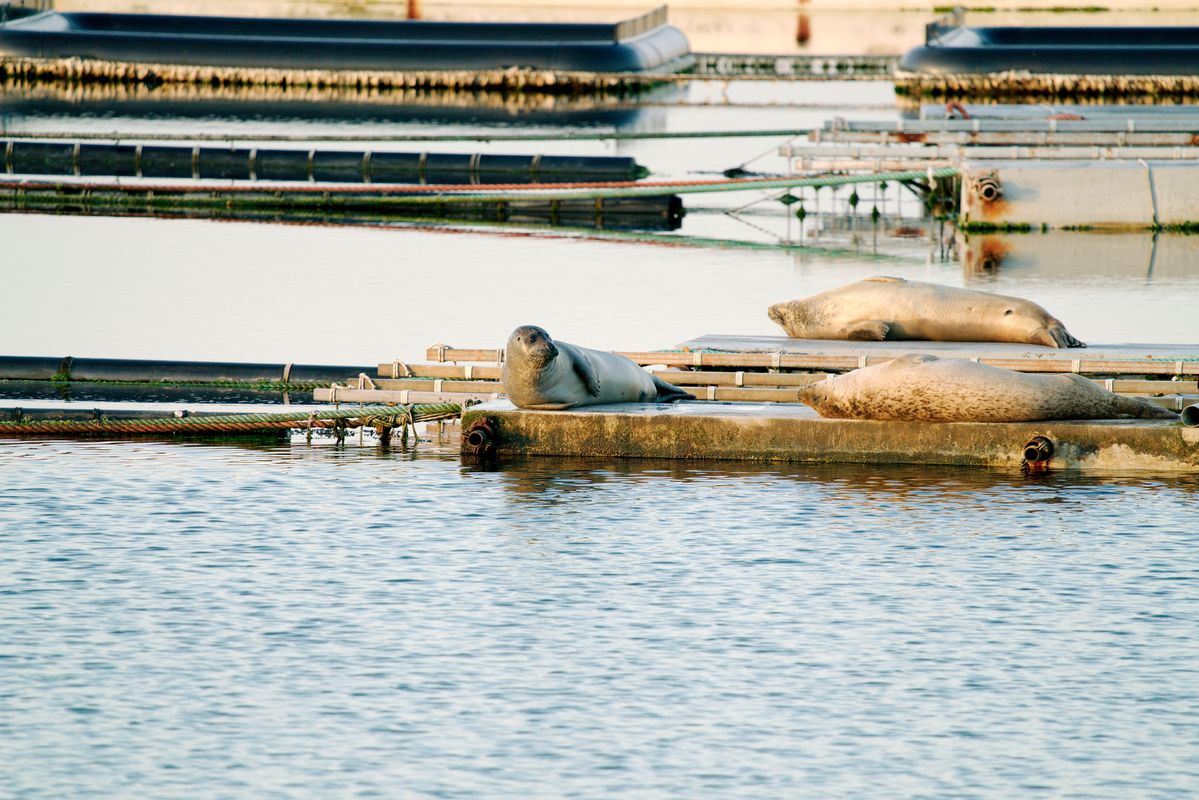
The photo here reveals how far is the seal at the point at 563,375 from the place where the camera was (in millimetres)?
13203

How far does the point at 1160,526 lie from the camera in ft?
38.7

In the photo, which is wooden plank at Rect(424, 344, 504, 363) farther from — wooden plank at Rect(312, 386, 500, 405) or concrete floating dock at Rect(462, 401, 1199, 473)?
concrete floating dock at Rect(462, 401, 1199, 473)

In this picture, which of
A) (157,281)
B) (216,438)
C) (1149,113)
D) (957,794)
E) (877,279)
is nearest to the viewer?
(957,794)

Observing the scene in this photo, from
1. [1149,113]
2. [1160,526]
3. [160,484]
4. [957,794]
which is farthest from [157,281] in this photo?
[1149,113]

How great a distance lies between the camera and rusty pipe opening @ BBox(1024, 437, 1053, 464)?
12977 mm

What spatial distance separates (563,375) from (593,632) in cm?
380

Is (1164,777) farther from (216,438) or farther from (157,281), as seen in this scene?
(157,281)

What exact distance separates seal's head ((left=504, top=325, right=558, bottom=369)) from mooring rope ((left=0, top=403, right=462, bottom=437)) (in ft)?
4.76

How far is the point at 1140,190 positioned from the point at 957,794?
72.7 feet

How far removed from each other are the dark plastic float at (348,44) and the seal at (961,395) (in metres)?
47.2

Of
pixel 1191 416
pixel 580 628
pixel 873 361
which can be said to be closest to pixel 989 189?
pixel 873 361

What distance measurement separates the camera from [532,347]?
13109 mm

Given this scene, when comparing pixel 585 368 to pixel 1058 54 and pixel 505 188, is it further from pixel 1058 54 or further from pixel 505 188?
pixel 1058 54

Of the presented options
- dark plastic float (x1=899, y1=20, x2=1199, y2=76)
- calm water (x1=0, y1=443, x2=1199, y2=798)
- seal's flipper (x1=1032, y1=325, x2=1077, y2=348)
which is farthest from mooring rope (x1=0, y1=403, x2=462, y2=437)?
dark plastic float (x1=899, y1=20, x2=1199, y2=76)
